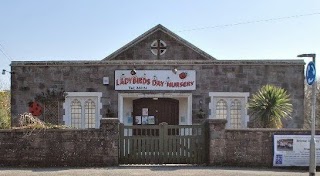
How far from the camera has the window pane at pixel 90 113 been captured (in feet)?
69.2

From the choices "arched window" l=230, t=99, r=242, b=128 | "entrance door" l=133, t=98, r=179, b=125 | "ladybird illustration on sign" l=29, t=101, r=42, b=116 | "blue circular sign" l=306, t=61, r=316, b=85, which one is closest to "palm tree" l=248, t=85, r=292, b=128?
"arched window" l=230, t=99, r=242, b=128

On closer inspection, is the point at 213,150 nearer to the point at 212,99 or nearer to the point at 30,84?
the point at 212,99

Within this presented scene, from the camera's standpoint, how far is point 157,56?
24703mm

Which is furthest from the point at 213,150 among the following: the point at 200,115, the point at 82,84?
the point at 82,84

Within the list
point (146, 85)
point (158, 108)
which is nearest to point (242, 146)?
point (146, 85)

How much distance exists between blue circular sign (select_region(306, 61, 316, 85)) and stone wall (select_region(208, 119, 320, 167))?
8.34 ft

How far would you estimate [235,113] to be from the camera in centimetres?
2098

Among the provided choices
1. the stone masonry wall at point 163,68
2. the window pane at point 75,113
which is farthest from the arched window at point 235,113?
the window pane at point 75,113

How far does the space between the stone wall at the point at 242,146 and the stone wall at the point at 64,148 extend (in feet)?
10.5

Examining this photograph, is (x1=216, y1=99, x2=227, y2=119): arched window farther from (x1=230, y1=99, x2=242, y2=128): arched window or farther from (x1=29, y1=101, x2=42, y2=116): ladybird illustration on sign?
(x1=29, y1=101, x2=42, y2=116): ladybird illustration on sign

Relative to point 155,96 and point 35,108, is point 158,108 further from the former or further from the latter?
point 35,108

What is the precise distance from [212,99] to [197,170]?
7.54 m

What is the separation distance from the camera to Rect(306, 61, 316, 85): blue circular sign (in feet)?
41.6

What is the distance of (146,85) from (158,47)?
4669mm
